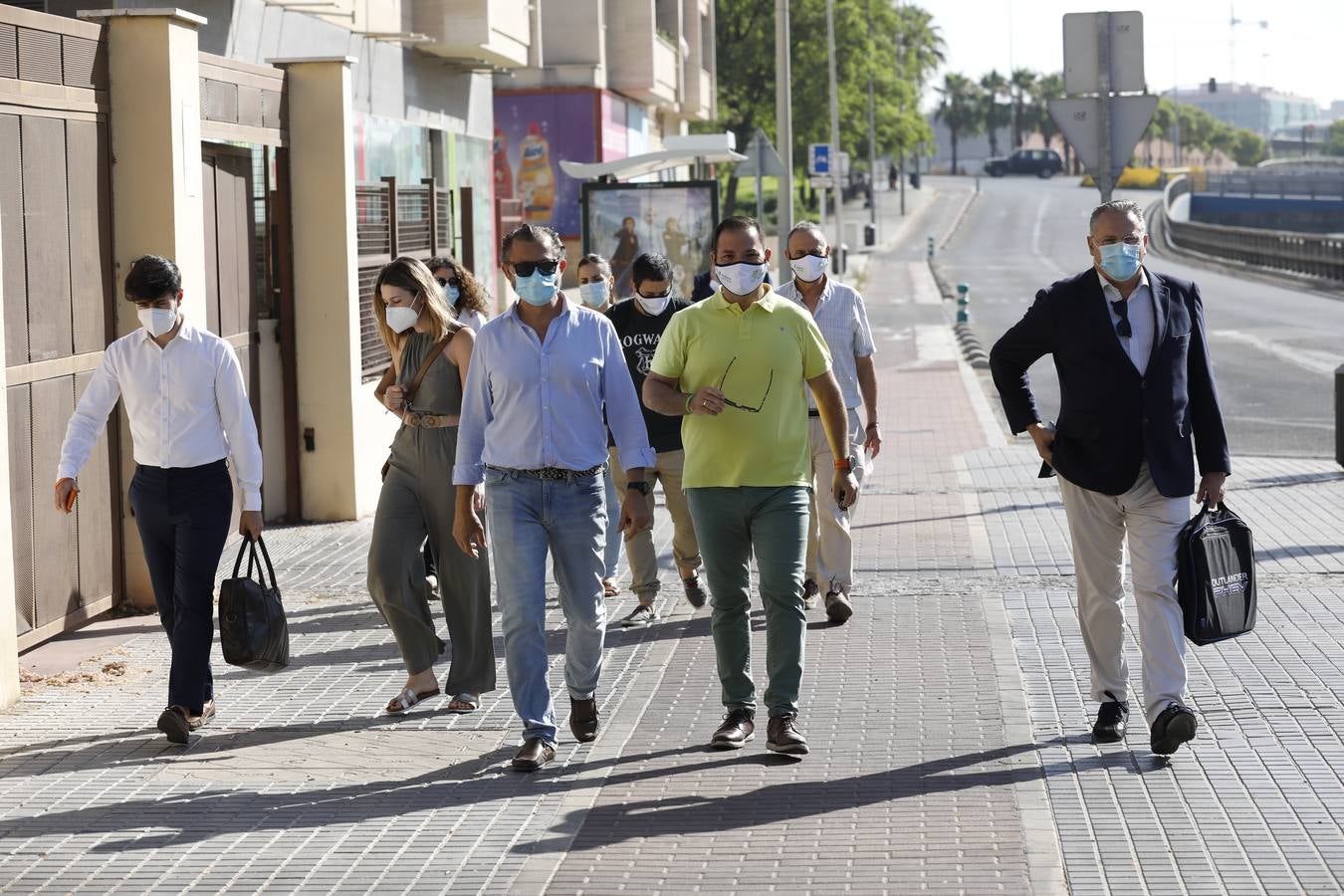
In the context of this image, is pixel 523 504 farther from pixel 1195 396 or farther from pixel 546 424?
pixel 1195 396

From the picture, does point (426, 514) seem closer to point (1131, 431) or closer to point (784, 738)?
point (784, 738)

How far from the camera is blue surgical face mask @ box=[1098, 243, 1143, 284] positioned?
21.1ft

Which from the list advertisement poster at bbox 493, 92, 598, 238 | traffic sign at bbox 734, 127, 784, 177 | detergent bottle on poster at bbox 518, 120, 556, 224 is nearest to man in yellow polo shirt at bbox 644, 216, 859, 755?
traffic sign at bbox 734, 127, 784, 177

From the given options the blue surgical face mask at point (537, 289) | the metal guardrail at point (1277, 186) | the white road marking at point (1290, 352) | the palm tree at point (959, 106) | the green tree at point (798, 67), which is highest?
the palm tree at point (959, 106)

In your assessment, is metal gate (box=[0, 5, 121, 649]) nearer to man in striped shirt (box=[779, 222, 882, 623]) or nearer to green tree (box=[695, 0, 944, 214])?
man in striped shirt (box=[779, 222, 882, 623])

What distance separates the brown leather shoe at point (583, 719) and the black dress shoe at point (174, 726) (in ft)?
4.55

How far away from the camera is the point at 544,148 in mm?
36875

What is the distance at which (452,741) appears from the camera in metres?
6.88

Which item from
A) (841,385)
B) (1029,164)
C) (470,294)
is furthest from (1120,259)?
(1029,164)

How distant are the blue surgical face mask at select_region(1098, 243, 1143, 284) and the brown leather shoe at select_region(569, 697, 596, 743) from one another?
2.37 m

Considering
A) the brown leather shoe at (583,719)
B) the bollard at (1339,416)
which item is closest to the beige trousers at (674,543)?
the brown leather shoe at (583,719)

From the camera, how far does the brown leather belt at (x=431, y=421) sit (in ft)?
24.1

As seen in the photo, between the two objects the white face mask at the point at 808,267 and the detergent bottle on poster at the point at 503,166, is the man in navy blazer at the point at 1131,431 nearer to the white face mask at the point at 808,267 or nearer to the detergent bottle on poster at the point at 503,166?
the white face mask at the point at 808,267

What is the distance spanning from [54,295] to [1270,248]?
155ft
